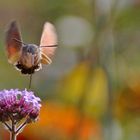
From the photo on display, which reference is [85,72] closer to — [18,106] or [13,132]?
→ [18,106]

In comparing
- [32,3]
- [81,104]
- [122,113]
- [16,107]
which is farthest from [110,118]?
[32,3]

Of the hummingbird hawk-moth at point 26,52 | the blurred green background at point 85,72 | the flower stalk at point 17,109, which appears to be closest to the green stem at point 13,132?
the flower stalk at point 17,109

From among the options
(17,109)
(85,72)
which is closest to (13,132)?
(17,109)

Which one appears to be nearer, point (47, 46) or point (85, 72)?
point (47, 46)

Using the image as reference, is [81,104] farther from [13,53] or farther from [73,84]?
[13,53]

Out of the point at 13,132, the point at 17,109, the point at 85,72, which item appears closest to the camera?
the point at 13,132

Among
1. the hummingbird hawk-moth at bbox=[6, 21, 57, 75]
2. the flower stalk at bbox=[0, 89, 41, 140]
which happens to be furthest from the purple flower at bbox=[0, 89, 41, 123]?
the hummingbird hawk-moth at bbox=[6, 21, 57, 75]

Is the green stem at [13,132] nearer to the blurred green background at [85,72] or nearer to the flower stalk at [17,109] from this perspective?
the flower stalk at [17,109]
